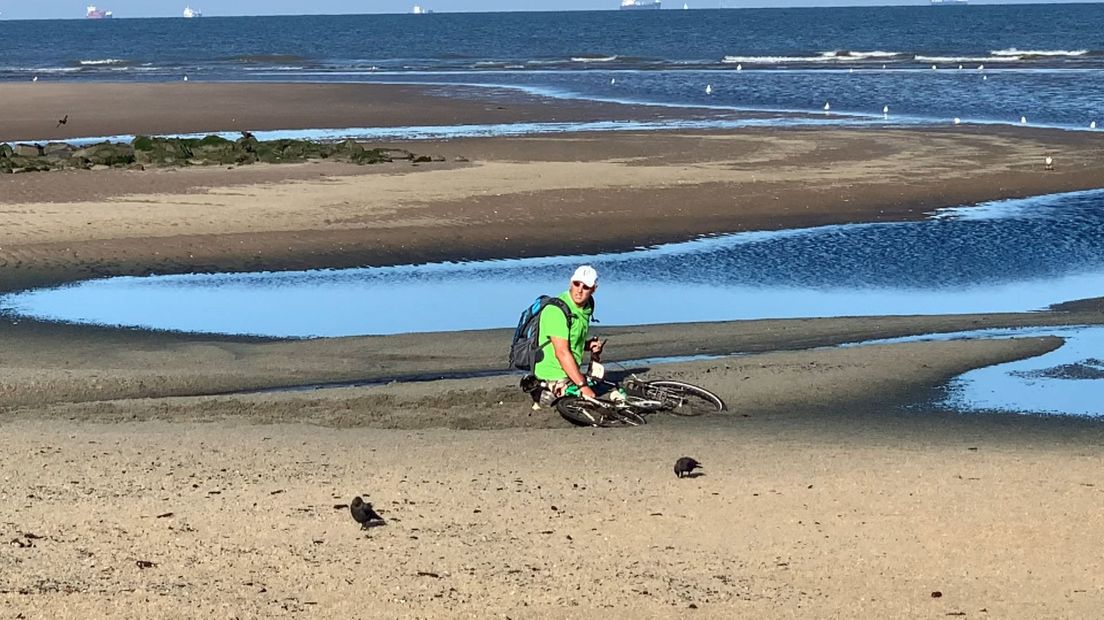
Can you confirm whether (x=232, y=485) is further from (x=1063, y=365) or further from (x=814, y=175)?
(x=814, y=175)

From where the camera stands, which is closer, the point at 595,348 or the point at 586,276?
the point at 586,276

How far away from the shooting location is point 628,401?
1181cm

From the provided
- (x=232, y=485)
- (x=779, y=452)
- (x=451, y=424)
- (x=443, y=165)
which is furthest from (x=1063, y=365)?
(x=443, y=165)

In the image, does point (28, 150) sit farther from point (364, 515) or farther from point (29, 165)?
point (364, 515)

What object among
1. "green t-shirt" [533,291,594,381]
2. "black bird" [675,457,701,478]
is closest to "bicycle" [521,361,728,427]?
"green t-shirt" [533,291,594,381]

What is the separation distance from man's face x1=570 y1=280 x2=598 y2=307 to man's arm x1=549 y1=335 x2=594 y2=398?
1.05 ft

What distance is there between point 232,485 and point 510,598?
2700 millimetres

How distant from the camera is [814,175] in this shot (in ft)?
95.4

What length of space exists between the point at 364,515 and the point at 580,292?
350cm

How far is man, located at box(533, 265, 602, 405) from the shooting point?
457 inches

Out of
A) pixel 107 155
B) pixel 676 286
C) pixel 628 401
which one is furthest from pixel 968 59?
pixel 628 401

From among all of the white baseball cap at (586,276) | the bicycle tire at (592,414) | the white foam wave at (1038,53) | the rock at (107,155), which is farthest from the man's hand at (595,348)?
the white foam wave at (1038,53)

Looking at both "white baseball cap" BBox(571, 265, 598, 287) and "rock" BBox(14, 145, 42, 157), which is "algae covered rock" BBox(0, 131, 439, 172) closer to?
"rock" BBox(14, 145, 42, 157)

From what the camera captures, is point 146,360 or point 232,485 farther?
point 146,360
